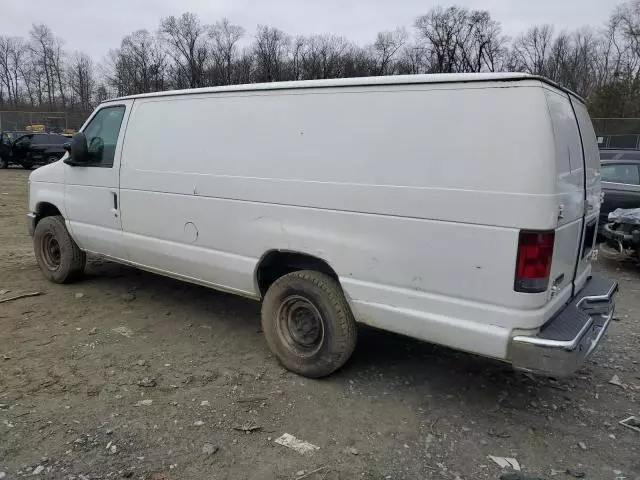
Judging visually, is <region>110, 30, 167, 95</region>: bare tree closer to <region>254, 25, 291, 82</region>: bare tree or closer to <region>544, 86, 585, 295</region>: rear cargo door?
<region>254, 25, 291, 82</region>: bare tree

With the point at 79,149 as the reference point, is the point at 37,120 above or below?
above

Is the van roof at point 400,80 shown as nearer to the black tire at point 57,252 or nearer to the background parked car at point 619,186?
the black tire at point 57,252

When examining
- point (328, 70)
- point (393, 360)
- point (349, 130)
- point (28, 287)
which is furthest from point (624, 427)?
point (328, 70)

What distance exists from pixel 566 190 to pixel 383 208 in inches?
42.4

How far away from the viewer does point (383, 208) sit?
3355mm

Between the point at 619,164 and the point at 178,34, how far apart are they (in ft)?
247

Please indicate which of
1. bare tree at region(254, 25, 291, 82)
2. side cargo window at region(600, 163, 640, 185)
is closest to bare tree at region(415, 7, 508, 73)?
bare tree at region(254, 25, 291, 82)

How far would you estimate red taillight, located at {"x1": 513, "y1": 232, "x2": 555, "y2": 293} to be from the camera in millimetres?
2906

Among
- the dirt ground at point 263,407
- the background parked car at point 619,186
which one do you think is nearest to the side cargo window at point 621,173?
the background parked car at point 619,186

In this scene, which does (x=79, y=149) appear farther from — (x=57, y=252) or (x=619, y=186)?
(x=619, y=186)

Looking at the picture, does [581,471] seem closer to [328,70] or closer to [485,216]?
[485,216]

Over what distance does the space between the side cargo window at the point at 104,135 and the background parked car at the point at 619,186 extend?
7.47 meters

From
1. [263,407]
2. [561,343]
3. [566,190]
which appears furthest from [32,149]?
[561,343]

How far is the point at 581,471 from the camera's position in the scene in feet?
9.89
